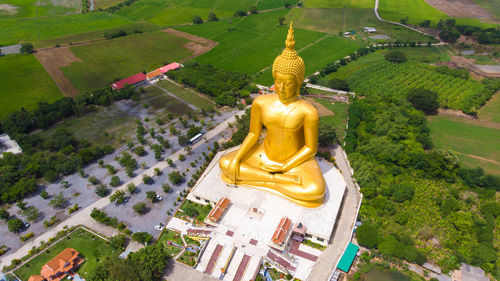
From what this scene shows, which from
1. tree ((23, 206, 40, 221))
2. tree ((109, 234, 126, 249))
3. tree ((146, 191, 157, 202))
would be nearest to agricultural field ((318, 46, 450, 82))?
tree ((146, 191, 157, 202))

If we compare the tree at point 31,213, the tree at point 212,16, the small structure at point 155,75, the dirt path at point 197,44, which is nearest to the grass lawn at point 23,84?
the small structure at point 155,75

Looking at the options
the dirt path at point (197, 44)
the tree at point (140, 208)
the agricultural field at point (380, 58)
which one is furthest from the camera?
the dirt path at point (197, 44)

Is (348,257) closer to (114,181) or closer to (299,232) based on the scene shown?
(299,232)

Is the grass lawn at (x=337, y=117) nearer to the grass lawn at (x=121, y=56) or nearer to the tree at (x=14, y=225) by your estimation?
the grass lawn at (x=121, y=56)

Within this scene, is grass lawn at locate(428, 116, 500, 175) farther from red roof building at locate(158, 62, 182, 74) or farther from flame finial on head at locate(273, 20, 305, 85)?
red roof building at locate(158, 62, 182, 74)

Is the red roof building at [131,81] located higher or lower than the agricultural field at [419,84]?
higher

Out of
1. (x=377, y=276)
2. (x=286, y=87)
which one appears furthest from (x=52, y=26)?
(x=377, y=276)
